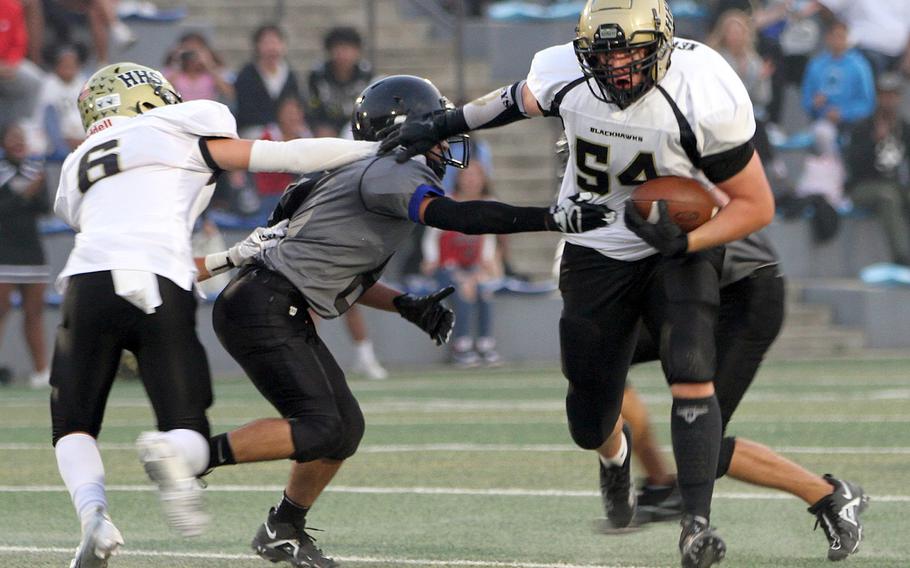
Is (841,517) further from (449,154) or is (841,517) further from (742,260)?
(449,154)

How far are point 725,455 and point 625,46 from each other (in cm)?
142

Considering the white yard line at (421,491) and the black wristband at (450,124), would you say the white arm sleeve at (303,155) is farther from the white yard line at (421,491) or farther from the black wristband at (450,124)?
the white yard line at (421,491)

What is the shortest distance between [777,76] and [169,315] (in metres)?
10.3

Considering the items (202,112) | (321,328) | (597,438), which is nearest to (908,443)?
(597,438)

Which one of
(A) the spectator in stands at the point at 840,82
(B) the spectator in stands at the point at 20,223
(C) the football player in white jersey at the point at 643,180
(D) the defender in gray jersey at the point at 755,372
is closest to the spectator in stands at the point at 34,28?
(B) the spectator in stands at the point at 20,223

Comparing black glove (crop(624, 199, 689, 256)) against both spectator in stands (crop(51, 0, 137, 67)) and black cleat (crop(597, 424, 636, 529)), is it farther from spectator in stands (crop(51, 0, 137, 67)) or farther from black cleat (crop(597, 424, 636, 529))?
spectator in stands (crop(51, 0, 137, 67))

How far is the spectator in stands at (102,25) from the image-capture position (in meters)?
12.5

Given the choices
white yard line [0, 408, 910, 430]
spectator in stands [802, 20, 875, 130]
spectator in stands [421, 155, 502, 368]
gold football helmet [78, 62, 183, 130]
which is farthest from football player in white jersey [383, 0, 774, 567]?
spectator in stands [802, 20, 875, 130]

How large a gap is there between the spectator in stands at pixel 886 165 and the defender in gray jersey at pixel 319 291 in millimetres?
8926

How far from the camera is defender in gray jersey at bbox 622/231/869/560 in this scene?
198 inches

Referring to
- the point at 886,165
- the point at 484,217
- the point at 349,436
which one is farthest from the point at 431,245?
the point at 484,217

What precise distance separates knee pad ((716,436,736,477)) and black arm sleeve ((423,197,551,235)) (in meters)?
1.09

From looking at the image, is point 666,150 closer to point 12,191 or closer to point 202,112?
point 202,112

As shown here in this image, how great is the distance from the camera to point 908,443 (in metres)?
7.70
